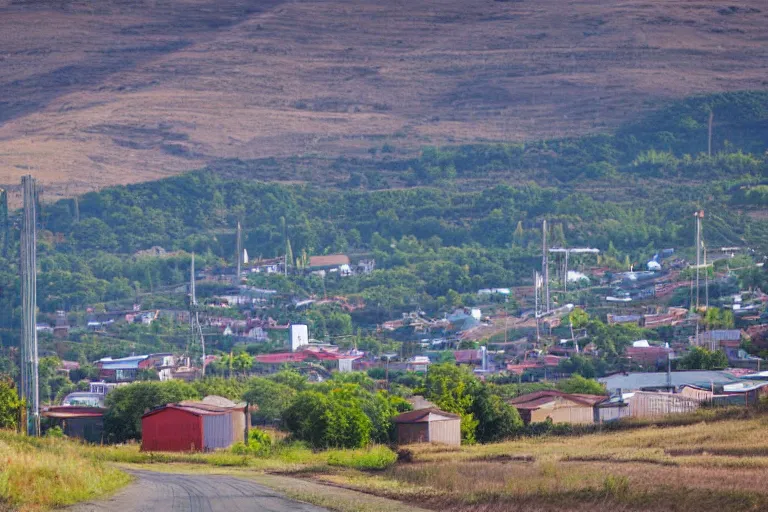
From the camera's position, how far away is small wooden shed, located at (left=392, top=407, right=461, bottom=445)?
111 feet

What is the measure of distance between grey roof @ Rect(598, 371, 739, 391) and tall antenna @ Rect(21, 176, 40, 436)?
60.8 feet

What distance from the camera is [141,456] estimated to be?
30812 millimetres

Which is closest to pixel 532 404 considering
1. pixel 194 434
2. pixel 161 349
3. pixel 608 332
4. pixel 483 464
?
pixel 194 434

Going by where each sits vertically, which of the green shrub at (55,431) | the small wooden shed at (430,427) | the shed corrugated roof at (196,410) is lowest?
the green shrub at (55,431)

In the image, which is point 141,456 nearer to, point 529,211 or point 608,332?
point 608,332

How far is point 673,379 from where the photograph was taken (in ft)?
152

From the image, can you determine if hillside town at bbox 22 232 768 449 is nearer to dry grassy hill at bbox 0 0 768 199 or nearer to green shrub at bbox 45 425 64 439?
green shrub at bbox 45 425 64 439

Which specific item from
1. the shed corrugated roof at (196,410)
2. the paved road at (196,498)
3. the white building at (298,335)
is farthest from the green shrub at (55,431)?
the white building at (298,335)

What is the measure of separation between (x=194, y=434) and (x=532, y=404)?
1005cm

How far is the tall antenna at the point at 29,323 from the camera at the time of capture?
3681 cm

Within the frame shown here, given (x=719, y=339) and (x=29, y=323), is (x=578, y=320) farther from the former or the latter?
(x=29, y=323)

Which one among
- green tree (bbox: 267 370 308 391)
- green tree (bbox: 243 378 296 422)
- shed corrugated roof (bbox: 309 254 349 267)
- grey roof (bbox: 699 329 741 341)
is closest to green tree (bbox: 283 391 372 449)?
green tree (bbox: 243 378 296 422)

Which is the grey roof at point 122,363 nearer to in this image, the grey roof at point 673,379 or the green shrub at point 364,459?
the grey roof at point 673,379

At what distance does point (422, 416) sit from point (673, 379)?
14.6 m
